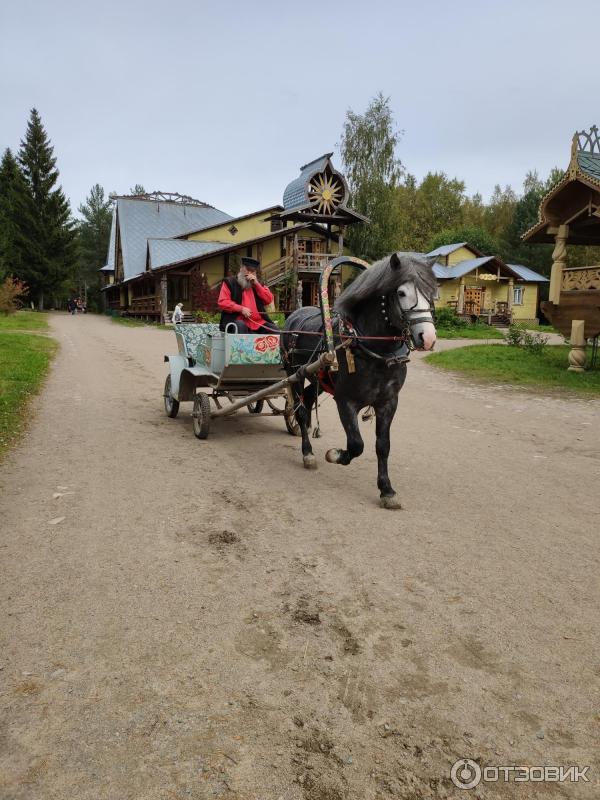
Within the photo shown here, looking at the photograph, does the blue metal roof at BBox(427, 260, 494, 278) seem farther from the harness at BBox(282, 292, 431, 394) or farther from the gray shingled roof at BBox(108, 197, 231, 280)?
the harness at BBox(282, 292, 431, 394)

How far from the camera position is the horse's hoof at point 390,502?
4.88 meters

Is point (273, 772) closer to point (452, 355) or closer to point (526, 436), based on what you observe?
point (526, 436)

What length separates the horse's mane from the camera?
4.50 metres

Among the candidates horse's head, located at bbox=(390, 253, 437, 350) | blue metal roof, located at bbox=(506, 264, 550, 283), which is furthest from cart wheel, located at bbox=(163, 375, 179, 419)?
blue metal roof, located at bbox=(506, 264, 550, 283)

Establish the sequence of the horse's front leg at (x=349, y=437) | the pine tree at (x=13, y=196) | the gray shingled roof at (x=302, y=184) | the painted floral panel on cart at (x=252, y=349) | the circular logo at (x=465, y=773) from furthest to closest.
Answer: the pine tree at (x=13, y=196) → the gray shingled roof at (x=302, y=184) → the painted floral panel on cart at (x=252, y=349) → the horse's front leg at (x=349, y=437) → the circular logo at (x=465, y=773)

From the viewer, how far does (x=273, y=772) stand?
2.09m

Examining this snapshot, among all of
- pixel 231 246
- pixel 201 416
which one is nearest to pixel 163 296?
pixel 231 246

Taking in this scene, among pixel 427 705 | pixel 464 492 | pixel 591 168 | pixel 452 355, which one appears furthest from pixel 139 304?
pixel 427 705

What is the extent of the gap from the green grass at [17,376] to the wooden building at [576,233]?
1274cm

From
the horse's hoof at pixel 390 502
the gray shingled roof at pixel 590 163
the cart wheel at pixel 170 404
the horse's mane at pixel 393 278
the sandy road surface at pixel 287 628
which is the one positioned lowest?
the sandy road surface at pixel 287 628

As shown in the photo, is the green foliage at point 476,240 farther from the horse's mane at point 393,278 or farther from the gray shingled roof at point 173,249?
the horse's mane at point 393,278

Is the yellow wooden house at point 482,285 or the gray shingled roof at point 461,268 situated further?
A: the yellow wooden house at point 482,285

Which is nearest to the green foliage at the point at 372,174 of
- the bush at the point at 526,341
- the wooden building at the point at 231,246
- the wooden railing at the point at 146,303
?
the wooden building at the point at 231,246

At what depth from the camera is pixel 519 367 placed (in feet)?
51.0
